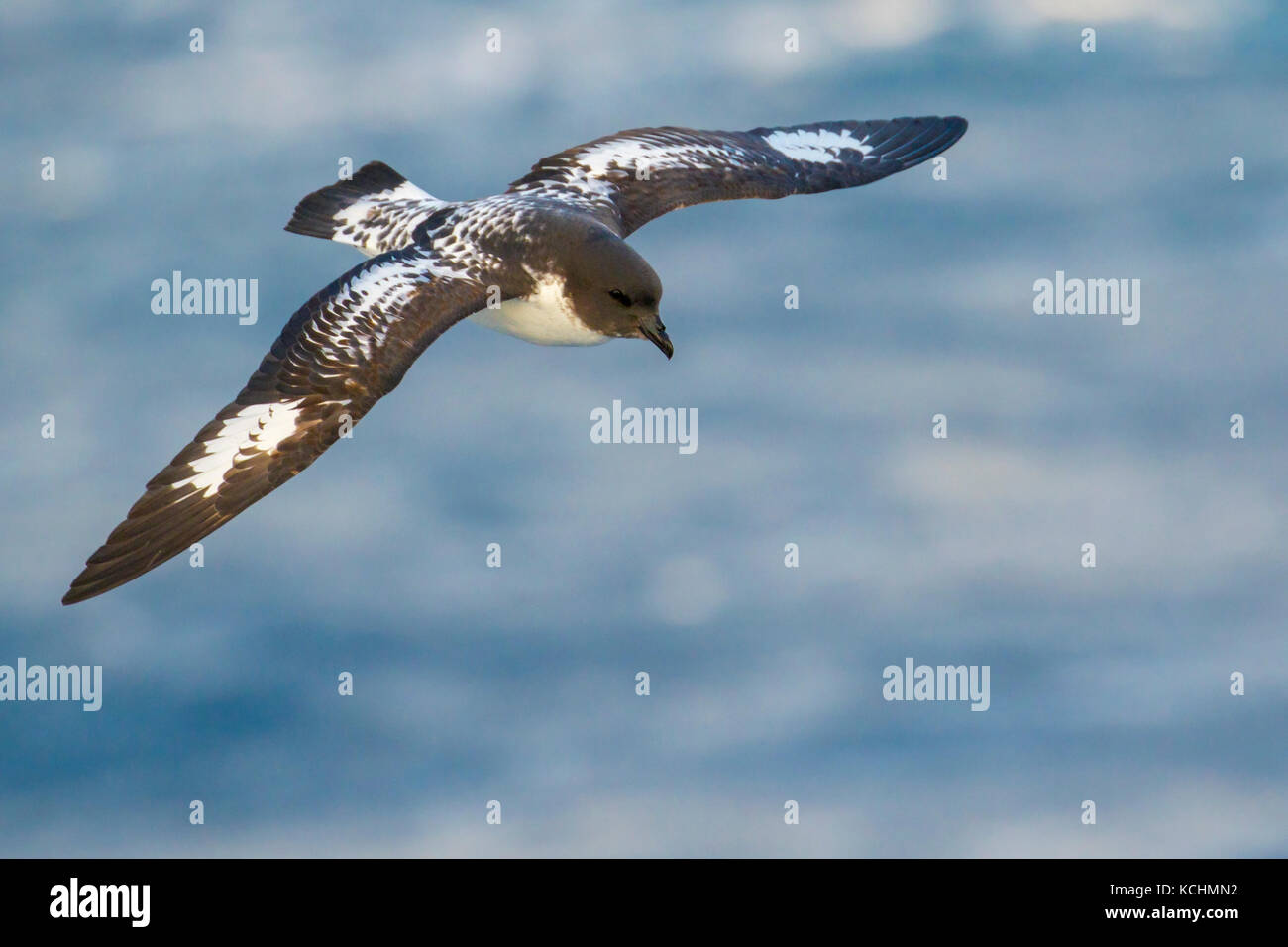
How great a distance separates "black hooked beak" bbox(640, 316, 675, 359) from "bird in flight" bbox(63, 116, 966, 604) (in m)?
0.02

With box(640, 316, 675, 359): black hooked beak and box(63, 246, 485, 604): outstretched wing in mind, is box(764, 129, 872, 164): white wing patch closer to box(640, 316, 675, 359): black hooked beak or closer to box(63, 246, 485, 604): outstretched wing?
box(640, 316, 675, 359): black hooked beak

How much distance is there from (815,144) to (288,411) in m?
7.63

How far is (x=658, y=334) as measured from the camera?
16.2m

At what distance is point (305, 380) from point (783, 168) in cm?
629

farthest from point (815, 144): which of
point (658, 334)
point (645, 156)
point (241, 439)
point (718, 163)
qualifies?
point (241, 439)

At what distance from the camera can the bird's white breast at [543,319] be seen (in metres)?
16.2

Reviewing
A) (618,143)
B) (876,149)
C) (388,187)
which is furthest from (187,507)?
(876,149)

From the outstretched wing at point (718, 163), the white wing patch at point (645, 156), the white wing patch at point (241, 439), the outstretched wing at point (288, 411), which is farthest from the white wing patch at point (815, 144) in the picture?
the white wing patch at point (241, 439)

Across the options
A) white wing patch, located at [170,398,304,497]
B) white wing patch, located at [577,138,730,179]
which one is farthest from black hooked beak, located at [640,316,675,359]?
white wing patch, located at [170,398,304,497]

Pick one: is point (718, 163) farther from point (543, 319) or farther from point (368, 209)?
point (368, 209)

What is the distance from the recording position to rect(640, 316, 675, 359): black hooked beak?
16234mm

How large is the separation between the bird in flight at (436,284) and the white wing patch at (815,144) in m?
0.04

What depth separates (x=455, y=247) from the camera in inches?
653

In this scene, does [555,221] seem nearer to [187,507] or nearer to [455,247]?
[455,247]
